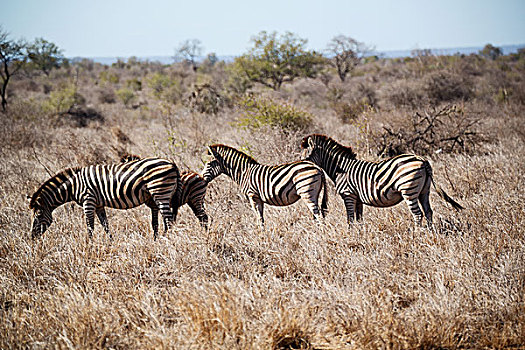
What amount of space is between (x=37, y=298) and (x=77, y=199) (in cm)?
170

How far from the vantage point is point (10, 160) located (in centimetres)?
985

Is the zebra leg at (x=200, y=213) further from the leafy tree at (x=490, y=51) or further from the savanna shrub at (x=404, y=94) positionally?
the leafy tree at (x=490, y=51)

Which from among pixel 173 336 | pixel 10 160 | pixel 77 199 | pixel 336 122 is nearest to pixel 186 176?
pixel 77 199

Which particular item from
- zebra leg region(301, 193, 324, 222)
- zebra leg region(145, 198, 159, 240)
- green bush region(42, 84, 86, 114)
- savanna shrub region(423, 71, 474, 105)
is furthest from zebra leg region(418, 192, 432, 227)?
green bush region(42, 84, 86, 114)

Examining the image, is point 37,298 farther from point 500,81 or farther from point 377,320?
point 500,81

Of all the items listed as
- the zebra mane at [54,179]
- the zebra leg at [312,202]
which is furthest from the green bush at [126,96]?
the zebra leg at [312,202]

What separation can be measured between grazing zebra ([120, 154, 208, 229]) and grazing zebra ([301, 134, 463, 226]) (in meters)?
1.66

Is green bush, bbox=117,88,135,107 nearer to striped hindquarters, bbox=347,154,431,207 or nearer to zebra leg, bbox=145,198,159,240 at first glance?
zebra leg, bbox=145,198,159,240

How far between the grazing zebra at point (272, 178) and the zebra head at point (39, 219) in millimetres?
2306

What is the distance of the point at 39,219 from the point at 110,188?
117 cm

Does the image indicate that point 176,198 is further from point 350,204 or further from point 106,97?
point 106,97

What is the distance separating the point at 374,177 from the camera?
198 inches

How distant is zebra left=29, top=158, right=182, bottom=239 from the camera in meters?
5.10

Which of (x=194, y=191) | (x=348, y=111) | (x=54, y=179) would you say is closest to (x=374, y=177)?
(x=194, y=191)
